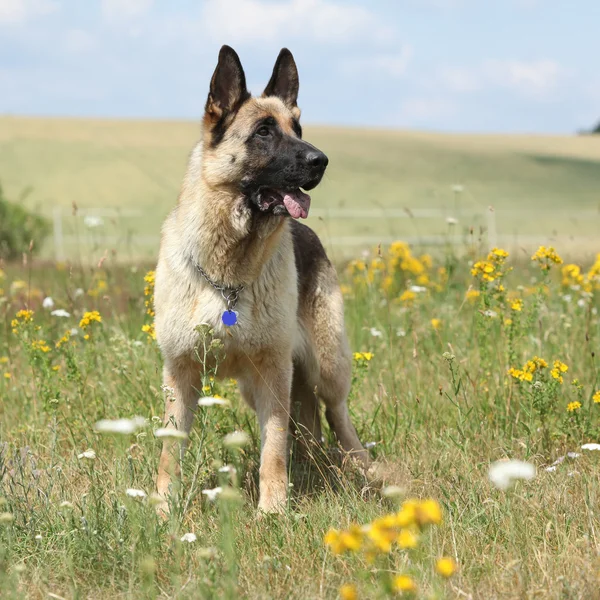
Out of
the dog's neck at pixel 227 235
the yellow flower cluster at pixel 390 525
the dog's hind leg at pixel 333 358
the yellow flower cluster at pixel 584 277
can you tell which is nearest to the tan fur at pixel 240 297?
the dog's neck at pixel 227 235

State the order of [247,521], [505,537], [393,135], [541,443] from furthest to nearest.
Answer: [393,135]
[541,443]
[247,521]
[505,537]

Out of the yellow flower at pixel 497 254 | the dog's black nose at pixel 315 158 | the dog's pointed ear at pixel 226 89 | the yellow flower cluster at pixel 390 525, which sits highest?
the dog's pointed ear at pixel 226 89

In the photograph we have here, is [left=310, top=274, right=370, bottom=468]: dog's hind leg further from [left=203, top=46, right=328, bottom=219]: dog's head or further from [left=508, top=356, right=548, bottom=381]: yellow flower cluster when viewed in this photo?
[left=508, top=356, right=548, bottom=381]: yellow flower cluster

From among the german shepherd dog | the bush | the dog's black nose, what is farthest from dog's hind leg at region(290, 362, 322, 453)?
the bush

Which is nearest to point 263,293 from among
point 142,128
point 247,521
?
point 247,521

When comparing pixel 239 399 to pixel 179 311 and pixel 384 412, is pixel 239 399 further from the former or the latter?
pixel 179 311

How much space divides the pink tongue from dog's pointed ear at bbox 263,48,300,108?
708 mm

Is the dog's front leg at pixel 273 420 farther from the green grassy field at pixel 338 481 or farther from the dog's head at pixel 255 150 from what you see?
the dog's head at pixel 255 150

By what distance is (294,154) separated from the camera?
13.1ft

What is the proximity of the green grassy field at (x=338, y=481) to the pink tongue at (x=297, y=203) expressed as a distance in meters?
0.94

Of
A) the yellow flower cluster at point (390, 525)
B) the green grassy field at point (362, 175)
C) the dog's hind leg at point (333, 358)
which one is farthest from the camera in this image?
the green grassy field at point (362, 175)

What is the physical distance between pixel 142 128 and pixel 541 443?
47289 millimetres

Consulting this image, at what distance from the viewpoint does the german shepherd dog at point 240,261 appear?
4039 millimetres

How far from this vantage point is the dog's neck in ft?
13.5
